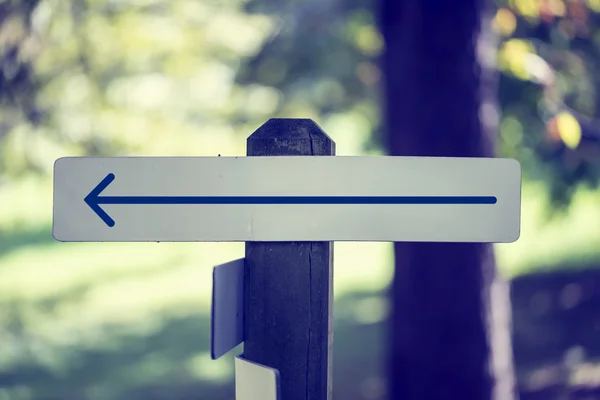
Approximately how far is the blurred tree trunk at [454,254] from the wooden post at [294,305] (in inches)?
85.8

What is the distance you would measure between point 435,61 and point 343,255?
32.0 feet

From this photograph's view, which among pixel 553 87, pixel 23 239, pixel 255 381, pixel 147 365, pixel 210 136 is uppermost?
pixel 210 136

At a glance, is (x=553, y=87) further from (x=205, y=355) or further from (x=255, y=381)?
(x=205, y=355)

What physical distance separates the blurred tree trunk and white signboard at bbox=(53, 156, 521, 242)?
2.09 metres

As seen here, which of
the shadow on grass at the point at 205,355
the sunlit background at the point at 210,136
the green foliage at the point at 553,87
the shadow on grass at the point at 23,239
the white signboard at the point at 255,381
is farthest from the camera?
the shadow on grass at the point at 23,239

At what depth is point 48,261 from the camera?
44.3 ft

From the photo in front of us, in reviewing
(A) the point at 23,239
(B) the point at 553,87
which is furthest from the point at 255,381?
(A) the point at 23,239

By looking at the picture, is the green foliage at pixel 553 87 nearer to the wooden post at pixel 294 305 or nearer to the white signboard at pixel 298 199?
the white signboard at pixel 298 199

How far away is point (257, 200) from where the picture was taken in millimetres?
1679

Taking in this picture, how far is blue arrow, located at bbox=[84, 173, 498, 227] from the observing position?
168 centimetres

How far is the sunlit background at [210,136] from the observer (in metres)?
5.50

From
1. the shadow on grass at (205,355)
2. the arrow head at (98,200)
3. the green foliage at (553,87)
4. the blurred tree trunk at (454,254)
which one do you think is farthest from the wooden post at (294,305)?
the shadow on grass at (205,355)

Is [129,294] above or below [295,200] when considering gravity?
below

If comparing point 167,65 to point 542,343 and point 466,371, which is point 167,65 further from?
point 466,371
